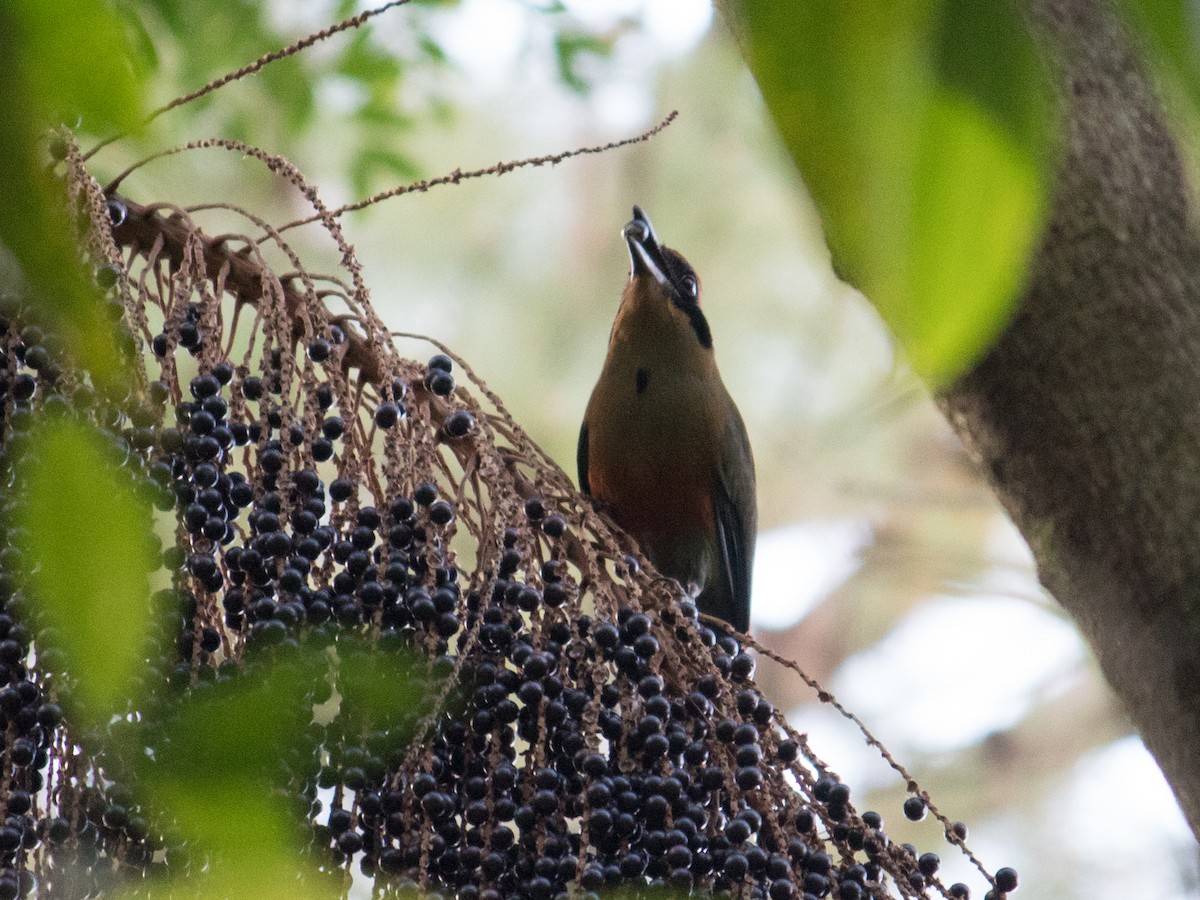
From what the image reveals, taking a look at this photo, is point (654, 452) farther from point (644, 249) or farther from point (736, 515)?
point (644, 249)

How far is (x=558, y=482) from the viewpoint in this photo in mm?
1845

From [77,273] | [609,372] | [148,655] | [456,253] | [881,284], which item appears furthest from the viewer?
[456,253]

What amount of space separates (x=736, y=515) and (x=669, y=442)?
0.95 feet

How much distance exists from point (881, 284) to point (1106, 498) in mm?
1606

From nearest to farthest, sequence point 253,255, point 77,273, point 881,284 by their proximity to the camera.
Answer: point 881,284
point 77,273
point 253,255

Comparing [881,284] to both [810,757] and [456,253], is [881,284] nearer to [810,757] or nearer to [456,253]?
[810,757]

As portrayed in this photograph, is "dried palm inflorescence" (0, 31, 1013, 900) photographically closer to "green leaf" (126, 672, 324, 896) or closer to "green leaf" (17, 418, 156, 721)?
"green leaf" (126, 672, 324, 896)

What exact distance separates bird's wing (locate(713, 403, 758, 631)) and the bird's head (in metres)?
0.27

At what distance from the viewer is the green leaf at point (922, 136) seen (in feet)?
1.99

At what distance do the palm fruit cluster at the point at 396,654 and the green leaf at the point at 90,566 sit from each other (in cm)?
32

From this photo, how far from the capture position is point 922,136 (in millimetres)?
629

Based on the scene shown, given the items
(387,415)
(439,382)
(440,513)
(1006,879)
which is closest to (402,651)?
(440,513)

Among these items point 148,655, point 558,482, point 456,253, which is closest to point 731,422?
point 558,482

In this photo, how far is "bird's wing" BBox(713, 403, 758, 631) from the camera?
3.58 metres
